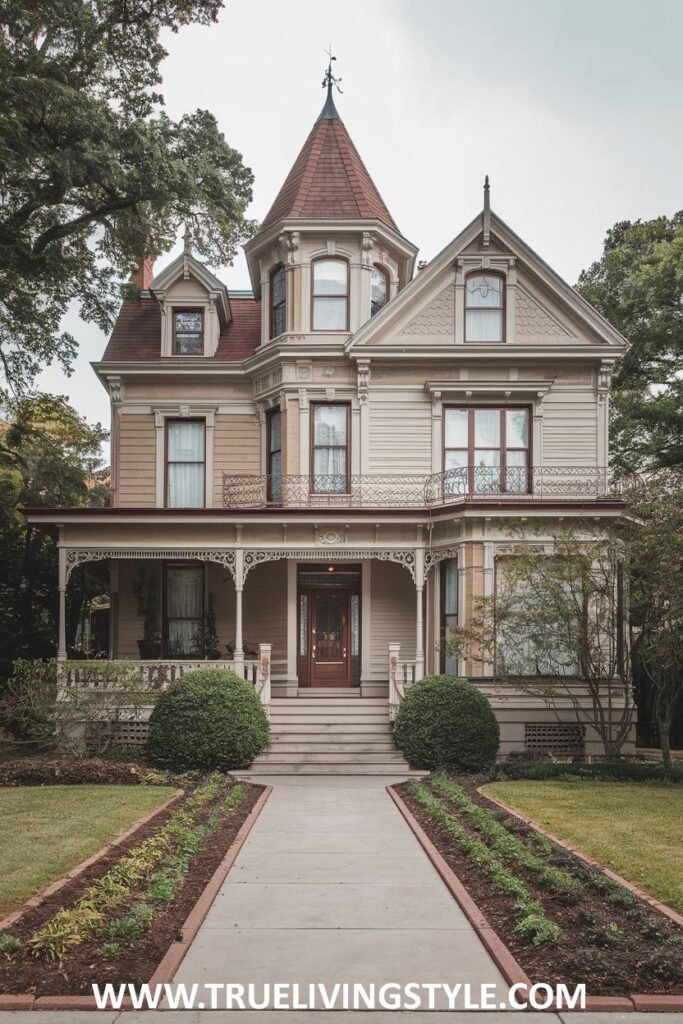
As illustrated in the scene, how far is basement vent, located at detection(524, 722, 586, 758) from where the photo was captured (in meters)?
19.7

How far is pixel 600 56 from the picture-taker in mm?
17547

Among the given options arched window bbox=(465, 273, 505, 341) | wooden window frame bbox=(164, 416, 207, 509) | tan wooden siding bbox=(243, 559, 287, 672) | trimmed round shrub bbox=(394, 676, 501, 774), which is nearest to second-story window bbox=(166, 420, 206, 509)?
wooden window frame bbox=(164, 416, 207, 509)

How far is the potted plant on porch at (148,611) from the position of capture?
2322cm

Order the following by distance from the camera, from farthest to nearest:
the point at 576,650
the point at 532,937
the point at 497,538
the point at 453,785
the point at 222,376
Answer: the point at 222,376
the point at 497,538
the point at 576,650
the point at 453,785
the point at 532,937

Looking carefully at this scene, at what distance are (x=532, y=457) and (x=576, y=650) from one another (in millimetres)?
6730

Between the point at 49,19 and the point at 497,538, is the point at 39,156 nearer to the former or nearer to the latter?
the point at 49,19

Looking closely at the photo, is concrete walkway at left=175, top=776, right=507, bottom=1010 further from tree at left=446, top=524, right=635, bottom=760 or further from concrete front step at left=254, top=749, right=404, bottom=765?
tree at left=446, top=524, right=635, bottom=760

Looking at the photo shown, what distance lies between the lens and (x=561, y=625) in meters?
17.6

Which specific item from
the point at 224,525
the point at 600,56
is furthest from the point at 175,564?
the point at 600,56

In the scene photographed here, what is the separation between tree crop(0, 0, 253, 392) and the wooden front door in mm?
8384

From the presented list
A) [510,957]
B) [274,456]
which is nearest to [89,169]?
[274,456]

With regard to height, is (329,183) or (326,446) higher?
(329,183)

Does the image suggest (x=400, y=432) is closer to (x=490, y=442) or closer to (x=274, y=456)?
(x=490, y=442)

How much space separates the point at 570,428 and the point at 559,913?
1680 cm
